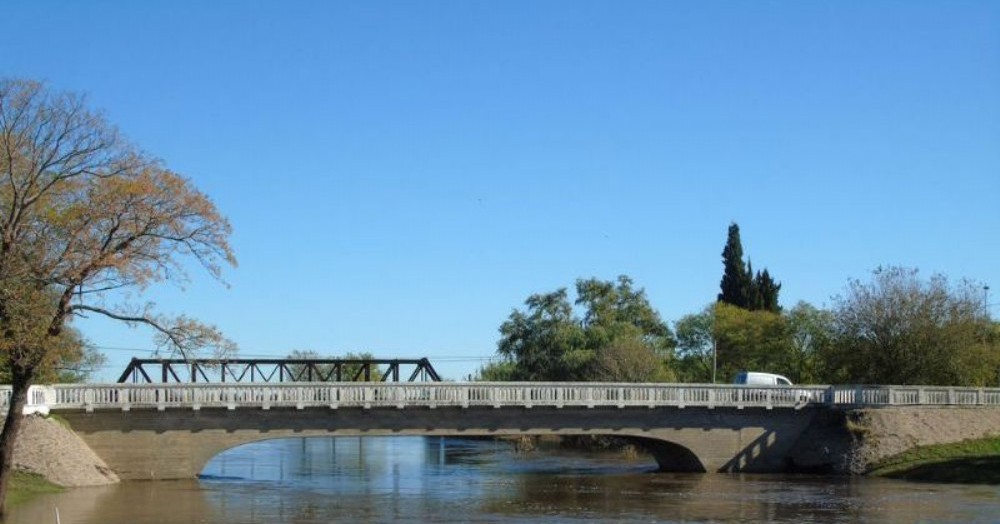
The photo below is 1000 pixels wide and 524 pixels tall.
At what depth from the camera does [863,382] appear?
69.4 meters

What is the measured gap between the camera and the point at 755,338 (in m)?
94.2

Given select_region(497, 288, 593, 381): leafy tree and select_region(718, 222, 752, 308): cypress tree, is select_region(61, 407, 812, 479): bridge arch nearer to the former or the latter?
select_region(497, 288, 593, 381): leafy tree

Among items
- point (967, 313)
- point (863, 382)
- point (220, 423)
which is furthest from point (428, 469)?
point (967, 313)

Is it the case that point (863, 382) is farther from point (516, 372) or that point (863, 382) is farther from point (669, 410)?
point (516, 372)

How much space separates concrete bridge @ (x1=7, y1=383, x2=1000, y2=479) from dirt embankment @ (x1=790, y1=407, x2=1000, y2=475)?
0.65 m

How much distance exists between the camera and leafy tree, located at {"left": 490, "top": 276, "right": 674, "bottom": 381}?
7981 cm

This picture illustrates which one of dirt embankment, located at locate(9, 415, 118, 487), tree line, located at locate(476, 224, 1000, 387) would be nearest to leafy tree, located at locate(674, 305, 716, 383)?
tree line, located at locate(476, 224, 1000, 387)

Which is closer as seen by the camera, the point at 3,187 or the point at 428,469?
the point at 3,187

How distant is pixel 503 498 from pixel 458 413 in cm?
860

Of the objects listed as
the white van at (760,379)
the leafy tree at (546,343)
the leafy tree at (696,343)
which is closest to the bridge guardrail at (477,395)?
the white van at (760,379)

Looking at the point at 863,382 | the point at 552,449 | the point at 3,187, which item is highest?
the point at 3,187

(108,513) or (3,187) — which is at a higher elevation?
(3,187)

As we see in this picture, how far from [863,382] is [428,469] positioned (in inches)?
1032

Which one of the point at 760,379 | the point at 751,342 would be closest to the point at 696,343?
the point at 751,342
